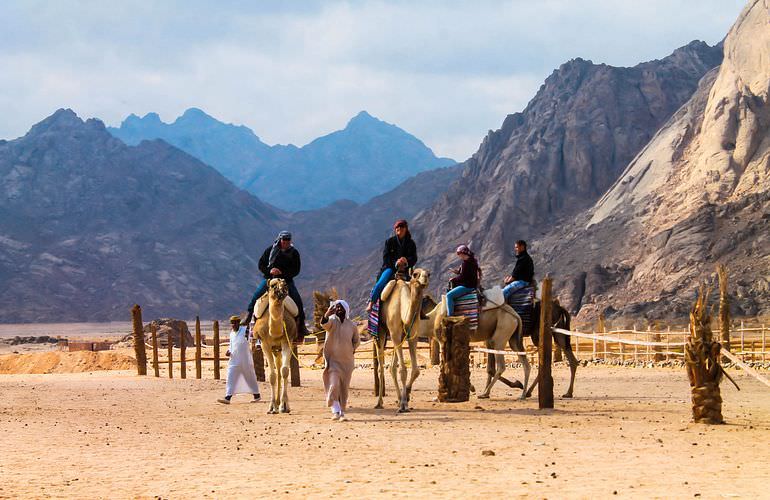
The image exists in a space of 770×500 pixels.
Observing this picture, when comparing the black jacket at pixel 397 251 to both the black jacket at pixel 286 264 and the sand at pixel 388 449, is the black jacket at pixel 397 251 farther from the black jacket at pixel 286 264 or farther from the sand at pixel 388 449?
the sand at pixel 388 449

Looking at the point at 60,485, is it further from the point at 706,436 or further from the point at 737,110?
the point at 737,110

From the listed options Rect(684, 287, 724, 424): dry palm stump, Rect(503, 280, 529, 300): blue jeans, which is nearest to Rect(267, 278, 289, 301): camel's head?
Rect(503, 280, 529, 300): blue jeans

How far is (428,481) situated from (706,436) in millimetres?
4539

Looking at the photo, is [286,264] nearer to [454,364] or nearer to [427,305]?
[427,305]

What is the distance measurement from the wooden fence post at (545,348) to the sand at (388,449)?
1.30 ft

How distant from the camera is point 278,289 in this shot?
16.5 metres

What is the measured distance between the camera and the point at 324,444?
12.2m

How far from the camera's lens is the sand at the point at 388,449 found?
9250 millimetres

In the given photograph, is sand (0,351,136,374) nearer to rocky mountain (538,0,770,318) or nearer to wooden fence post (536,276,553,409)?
wooden fence post (536,276,553,409)

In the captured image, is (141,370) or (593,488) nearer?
(593,488)

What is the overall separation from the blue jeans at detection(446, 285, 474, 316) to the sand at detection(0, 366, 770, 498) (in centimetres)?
176

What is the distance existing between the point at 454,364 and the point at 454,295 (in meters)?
1.25

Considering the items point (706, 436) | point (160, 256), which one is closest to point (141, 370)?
point (706, 436)

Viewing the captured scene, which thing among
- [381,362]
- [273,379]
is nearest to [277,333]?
[273,379]
